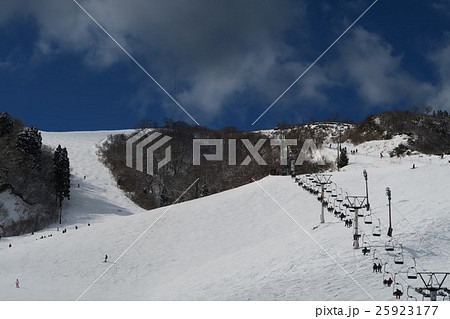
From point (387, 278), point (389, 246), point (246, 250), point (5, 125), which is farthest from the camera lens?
point (5, 125)

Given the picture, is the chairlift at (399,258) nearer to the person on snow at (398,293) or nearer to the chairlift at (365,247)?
the chairlift at (365,247)

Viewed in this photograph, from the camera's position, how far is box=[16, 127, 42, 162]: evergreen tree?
76312 millimetres

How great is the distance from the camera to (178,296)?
1028 inches

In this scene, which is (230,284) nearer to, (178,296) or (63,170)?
(178,296)

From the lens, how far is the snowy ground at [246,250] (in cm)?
2506

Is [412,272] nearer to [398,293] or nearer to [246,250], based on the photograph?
[398,293]

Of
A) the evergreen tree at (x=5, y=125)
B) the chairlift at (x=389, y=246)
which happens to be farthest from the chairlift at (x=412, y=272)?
the evergreen tree at (x=5, y=125)

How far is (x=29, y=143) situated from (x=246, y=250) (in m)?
56.7

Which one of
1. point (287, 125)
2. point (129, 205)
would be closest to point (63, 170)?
point (129, 205)

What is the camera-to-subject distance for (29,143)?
77.2m

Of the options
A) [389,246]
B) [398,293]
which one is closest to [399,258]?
[389,246]

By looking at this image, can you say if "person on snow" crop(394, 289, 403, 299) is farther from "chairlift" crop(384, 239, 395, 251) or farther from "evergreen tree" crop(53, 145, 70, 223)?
"evergreen tree" crop(53, 145, 70, 223)

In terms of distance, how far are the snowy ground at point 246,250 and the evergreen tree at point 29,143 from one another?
31.7 meters

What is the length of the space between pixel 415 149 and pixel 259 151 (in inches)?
1832
